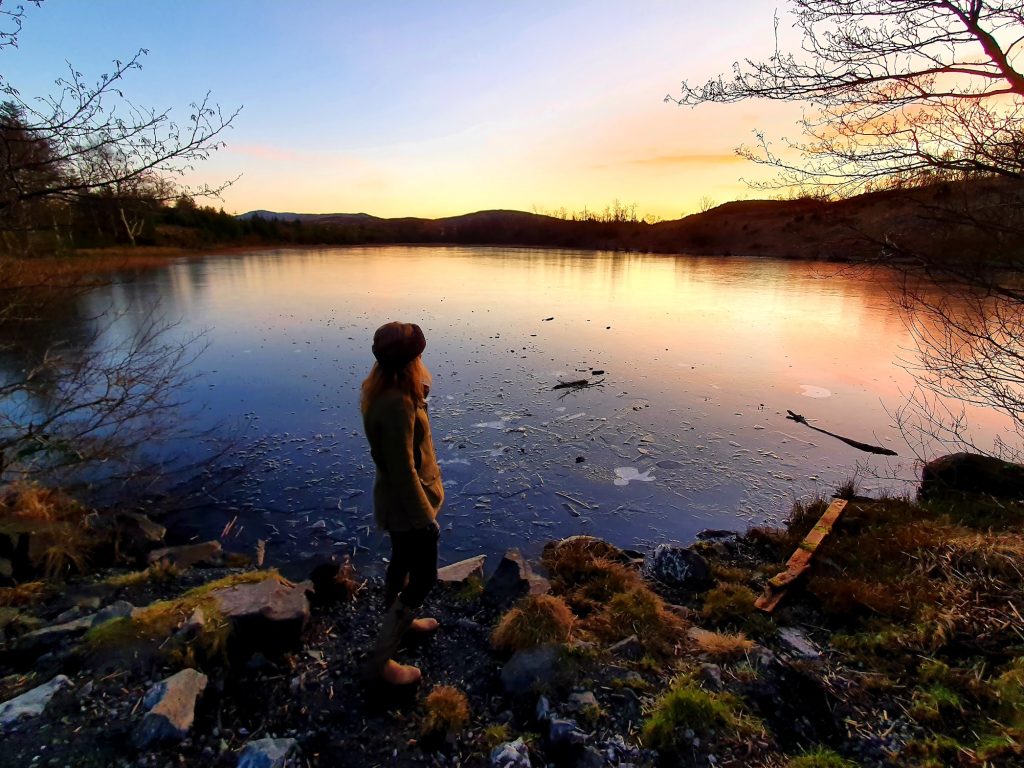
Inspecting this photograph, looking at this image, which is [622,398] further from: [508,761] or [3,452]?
[3,452]

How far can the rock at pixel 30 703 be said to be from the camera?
2617mm

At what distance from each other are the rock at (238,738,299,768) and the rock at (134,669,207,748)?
0.39 m

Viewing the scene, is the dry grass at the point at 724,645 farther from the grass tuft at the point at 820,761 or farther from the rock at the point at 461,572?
the rock at the point at 461,572

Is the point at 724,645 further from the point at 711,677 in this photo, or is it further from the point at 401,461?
the point at 401,461

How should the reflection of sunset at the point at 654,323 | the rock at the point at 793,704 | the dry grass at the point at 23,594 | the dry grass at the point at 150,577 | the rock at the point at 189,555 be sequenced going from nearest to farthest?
the rock at the point at 793,704 < the dry grass at the point at 23,594 < the dry grass at the point at 150,577 < the rock at the point at 189,555 < the reflection of sunset at the point at 654,323

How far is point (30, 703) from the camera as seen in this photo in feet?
8.89

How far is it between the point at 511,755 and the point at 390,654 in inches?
37.1

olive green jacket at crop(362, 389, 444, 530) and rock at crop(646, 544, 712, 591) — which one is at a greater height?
olive green jacket at crop(362, 389, 444, 530)

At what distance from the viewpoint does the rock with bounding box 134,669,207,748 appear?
2.59m

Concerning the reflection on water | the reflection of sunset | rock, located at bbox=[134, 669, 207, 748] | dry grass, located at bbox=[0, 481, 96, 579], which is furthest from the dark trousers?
the reflection of sunset

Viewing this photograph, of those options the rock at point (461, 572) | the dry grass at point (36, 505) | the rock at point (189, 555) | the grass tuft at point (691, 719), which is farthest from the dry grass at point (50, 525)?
the grass tuft at point (691, 719)

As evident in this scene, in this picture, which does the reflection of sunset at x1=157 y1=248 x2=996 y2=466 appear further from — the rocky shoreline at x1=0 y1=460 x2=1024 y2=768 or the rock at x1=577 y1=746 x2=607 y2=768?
the rock at x1=577 y1=746 x2=607 y2=768

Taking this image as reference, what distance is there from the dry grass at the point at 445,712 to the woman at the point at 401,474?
223 mm

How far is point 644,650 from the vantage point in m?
3.55
